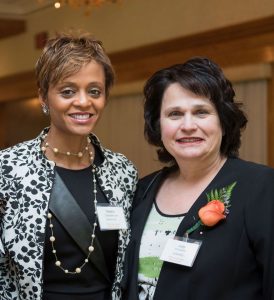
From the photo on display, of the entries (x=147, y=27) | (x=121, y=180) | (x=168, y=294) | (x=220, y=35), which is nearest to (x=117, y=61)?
(x=147, y=27)

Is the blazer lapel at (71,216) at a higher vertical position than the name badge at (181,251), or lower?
higher

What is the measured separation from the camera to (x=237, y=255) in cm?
189

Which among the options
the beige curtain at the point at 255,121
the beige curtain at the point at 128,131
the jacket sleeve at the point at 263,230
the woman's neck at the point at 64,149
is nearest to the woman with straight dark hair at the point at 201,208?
the jacket sleeve at the point at 263,230

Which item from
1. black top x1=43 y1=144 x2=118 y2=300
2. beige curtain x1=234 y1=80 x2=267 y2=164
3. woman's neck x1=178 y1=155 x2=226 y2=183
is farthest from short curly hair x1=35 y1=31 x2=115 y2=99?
beige curtain x1=234 y1=80 x2=267 y2=164

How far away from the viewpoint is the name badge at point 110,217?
2.17 meters

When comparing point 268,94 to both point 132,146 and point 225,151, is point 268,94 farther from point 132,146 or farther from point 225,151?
point 225,151

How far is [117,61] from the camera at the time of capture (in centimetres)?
729

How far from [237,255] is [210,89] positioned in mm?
578

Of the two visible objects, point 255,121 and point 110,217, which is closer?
point 110,217

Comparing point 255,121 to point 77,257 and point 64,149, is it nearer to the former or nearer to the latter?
point 64,149

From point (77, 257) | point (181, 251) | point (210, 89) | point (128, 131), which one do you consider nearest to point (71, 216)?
point (77, 257)

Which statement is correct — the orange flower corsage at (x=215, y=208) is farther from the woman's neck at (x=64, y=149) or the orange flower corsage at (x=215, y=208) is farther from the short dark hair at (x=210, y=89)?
the woman's neck at (x=64, y=149)

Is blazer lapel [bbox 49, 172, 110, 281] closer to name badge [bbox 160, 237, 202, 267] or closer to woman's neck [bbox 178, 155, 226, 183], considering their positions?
name badge [bbox 160, 237, 202, 267]

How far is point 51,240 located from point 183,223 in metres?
0.46
